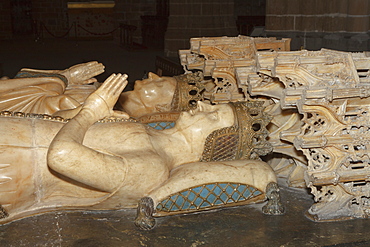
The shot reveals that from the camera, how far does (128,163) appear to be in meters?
3.22

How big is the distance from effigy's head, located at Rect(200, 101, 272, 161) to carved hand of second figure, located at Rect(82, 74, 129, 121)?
2.22 feet

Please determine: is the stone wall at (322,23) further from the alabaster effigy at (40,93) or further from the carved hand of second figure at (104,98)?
the carved hand of second figure at (104,98)

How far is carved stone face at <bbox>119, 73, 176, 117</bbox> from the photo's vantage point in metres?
5.10

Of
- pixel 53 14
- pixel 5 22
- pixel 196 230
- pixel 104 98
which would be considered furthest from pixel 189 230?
pixel 53 14

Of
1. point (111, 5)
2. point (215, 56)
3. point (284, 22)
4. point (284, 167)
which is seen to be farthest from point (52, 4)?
point (284, 167)

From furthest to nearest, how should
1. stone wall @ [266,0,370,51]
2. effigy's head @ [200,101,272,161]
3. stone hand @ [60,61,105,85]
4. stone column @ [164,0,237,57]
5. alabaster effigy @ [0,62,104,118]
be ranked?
stone column @ [164,0,237,57]
stone wall @ [266,0,370,51]
stone hand @ [60,61,105,85]
alabaster effigy @ [0,62,104,118]
effigy's head @ [200,101,272,161]

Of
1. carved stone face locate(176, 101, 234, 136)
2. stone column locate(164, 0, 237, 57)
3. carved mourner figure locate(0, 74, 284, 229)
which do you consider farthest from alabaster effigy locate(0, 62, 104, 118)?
Result: stone column locate(164, 0, 237, 57)

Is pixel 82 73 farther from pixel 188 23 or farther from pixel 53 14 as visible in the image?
pixel 53 14

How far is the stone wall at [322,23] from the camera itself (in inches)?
321

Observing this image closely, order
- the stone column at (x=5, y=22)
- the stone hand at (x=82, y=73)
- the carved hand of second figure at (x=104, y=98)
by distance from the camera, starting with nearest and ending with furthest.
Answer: the carved hand of second figure at (x=104, y=98) < the stone hand at (x=82, y=73) < the stone column at (x=5, y=22)

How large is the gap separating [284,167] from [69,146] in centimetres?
189

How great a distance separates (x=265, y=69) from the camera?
3.73 m

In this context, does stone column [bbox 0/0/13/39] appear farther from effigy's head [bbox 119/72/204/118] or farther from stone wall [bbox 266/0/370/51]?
effigy's head [bbox 119/72/204/118]

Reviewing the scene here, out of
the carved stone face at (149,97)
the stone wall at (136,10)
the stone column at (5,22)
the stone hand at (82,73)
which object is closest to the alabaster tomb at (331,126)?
the carved stone face at (149,97)
